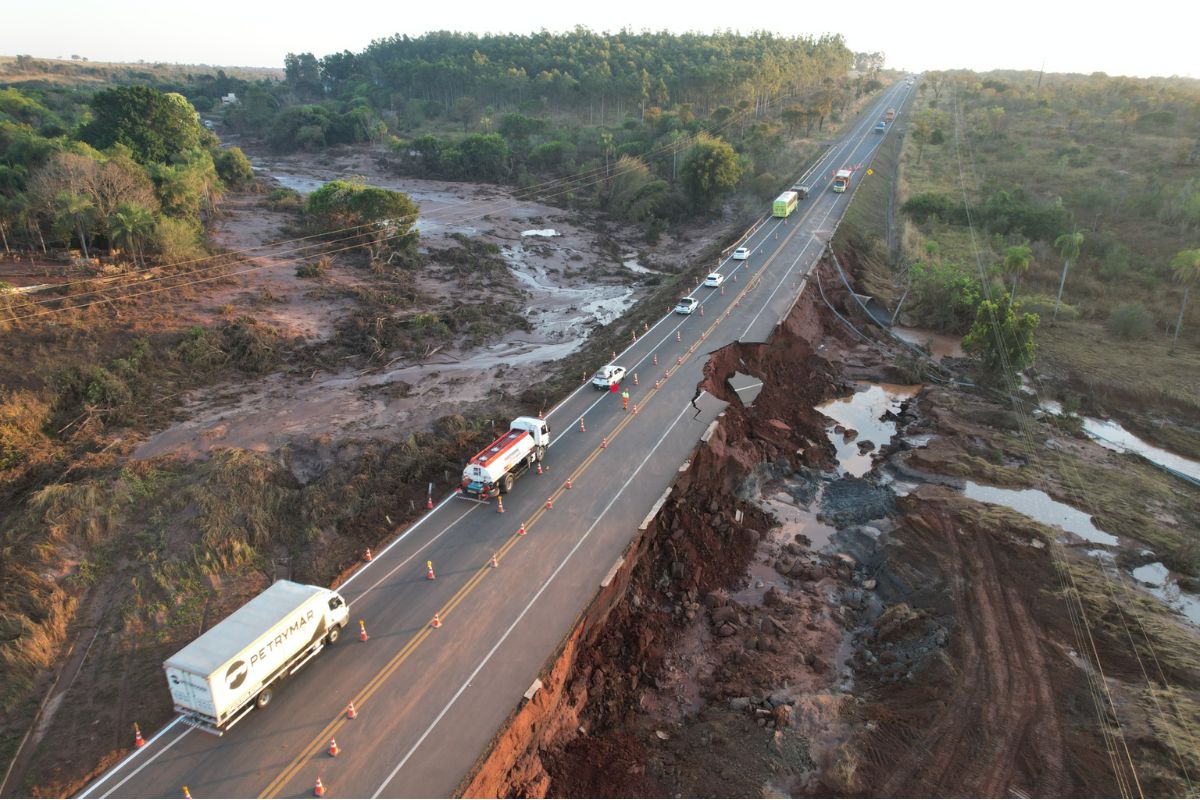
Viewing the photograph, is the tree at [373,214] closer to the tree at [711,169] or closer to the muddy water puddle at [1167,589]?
the tree at [711,169]

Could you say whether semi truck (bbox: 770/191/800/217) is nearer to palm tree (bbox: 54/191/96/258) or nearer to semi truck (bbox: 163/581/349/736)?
palm tree (bbox: 54/191/96/258)

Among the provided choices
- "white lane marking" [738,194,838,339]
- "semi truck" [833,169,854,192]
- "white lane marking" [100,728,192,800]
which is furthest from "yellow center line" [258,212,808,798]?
"semi truck" [833,169,854,192]

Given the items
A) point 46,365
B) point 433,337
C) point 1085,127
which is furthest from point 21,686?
point 1085,127

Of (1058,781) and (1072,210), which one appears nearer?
(1058,781)

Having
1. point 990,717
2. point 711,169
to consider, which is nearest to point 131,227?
point 711,169

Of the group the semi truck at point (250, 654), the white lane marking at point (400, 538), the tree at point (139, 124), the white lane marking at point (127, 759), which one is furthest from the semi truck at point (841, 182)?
the white lane marking at point (127, 759)

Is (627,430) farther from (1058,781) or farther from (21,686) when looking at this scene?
(21,686)
